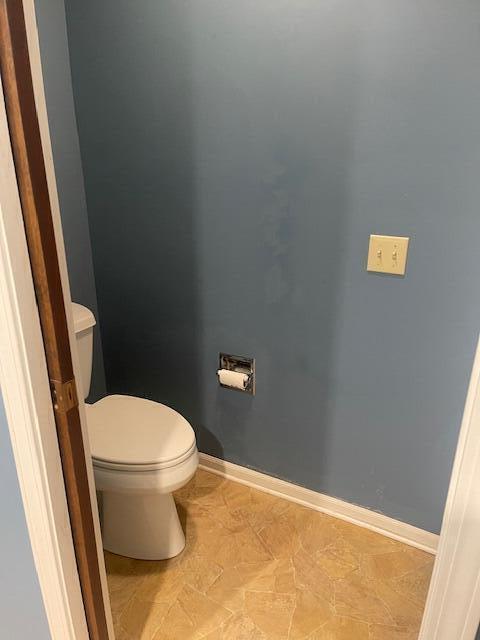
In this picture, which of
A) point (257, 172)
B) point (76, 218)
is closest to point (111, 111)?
point (76, 218)

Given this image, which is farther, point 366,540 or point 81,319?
point 366,540

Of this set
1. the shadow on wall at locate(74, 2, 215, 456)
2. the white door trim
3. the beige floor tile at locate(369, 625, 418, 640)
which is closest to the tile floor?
the beige floor tile at locate(369, 625, 418, 640)

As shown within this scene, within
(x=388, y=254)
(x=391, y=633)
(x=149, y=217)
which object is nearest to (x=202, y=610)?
(x=391, y=633)

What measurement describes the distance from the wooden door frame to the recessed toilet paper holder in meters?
0.89

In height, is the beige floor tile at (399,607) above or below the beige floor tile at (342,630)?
above

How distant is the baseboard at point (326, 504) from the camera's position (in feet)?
5.51

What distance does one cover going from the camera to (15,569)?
100 centimetres

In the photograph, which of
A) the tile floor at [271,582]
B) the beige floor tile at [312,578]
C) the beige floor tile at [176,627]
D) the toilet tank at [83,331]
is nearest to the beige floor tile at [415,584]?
the tile floor at [271,582]

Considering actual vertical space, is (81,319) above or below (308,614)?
above

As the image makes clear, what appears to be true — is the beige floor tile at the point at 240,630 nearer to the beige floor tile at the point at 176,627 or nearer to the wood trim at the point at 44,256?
the beige floor tile at the point at 176,627

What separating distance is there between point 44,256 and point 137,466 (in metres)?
0.87

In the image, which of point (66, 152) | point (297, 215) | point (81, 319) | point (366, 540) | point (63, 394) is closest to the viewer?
point (63, 394)

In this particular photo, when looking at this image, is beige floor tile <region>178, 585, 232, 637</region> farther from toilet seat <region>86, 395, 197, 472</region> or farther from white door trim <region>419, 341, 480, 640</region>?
white door trim <region>419, 341, 480, 640</region>

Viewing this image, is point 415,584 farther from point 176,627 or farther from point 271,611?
point 176,627
